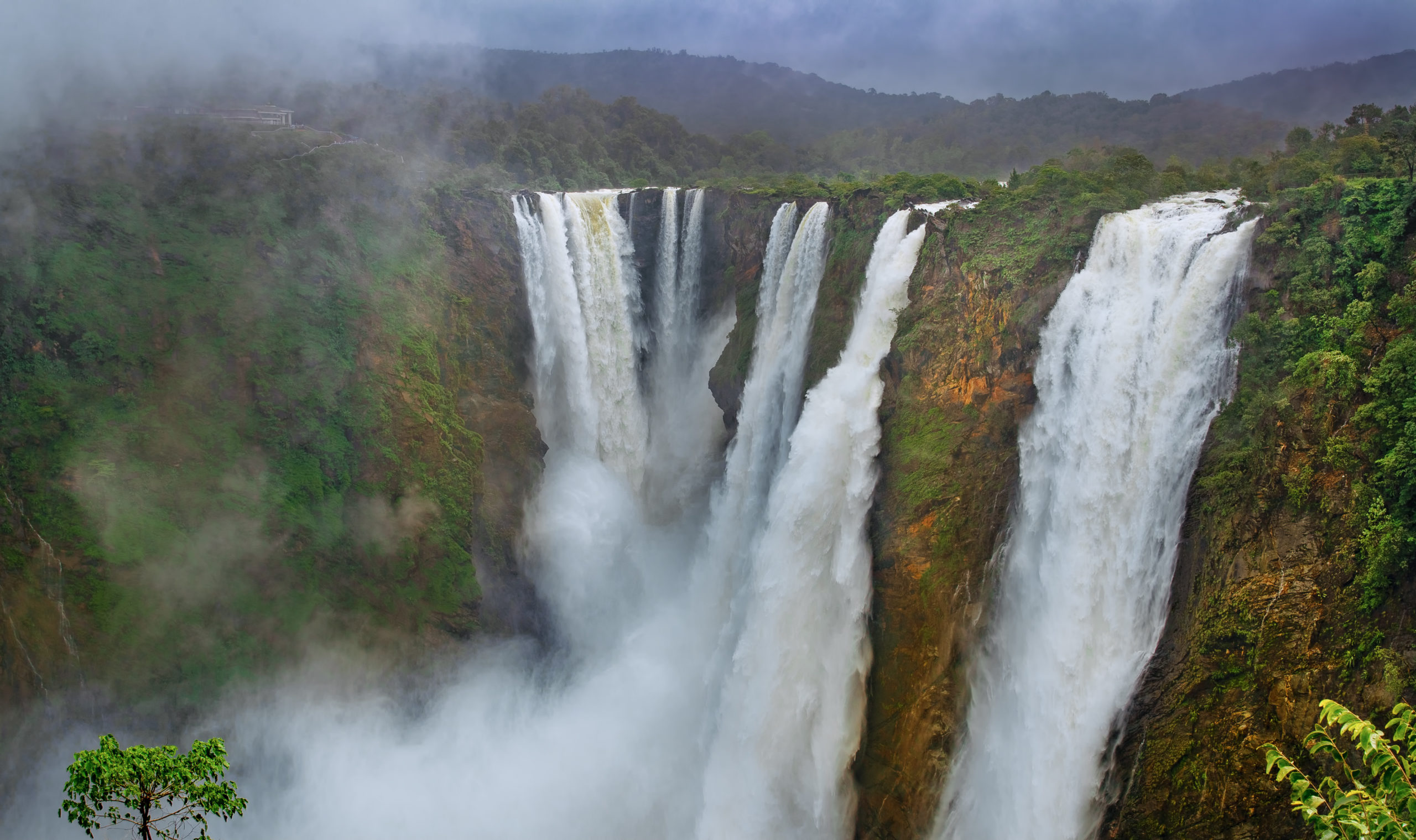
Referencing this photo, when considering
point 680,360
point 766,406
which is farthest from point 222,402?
point 680,360

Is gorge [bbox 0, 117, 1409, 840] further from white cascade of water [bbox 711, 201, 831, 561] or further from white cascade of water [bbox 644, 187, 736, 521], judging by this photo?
white cascade of water [bbox 644, 187, 736, 521]

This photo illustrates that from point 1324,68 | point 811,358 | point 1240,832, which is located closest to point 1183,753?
point 1240,832

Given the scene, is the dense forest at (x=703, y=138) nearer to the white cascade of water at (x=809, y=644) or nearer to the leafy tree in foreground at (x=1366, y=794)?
the white cascade of water at (x=809, y=644)

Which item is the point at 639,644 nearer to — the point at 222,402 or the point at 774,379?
the point at 774,379

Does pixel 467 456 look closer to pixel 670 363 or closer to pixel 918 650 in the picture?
pixel 670 363

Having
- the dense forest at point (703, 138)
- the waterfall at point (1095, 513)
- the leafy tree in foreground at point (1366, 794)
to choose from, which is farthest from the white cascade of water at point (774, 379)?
the leafy tree in foreground at point (1366, 794)

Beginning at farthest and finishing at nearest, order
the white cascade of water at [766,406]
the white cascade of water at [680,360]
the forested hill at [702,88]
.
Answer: the forested hill at [702,88]
the white cascade of water at [680,360]
the white cascade of water at [766,406]
